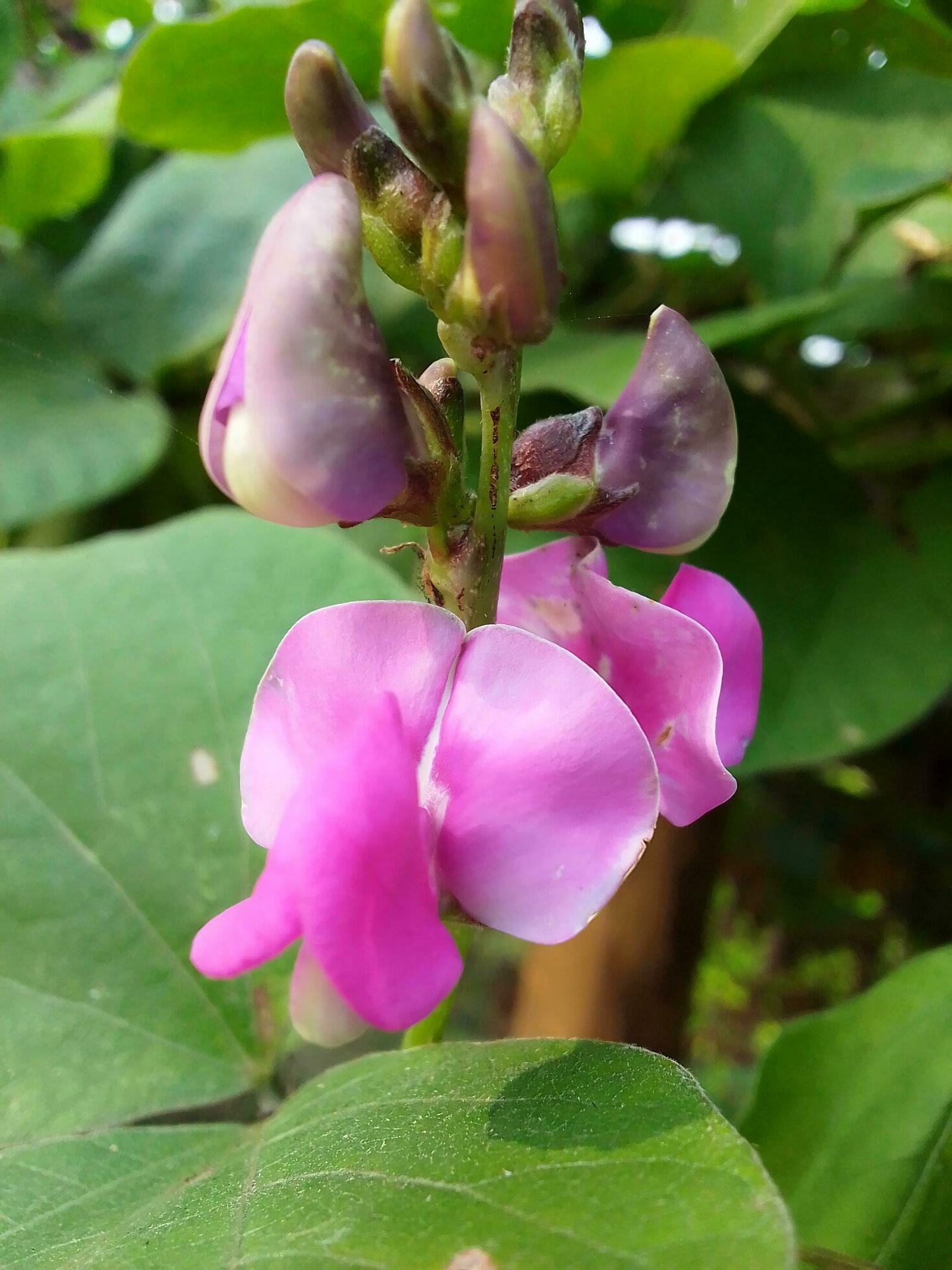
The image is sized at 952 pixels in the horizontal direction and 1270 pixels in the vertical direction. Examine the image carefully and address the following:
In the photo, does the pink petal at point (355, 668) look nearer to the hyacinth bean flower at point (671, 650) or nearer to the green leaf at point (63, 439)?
the hyacinth bean flower at point (671, 650)

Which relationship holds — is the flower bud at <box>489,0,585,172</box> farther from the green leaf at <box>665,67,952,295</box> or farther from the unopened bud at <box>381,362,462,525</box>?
the green leaf at <box>665,67,952,295</box>

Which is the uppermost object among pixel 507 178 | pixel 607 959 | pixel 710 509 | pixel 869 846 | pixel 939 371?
pixel 507 178

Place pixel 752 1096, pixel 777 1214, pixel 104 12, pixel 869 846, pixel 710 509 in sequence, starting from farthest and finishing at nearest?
pixel 869 846
pixel 104 12
pixel 752 1096
pixel 710 509
pixel 777 1214

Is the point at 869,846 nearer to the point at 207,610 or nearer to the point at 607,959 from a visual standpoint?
the point at 607,959

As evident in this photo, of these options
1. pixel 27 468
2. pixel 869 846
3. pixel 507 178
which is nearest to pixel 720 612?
pixel 507 178

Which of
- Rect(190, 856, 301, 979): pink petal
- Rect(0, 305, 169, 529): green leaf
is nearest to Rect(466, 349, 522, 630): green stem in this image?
Rect(190, 856, 301, 979): pink petal

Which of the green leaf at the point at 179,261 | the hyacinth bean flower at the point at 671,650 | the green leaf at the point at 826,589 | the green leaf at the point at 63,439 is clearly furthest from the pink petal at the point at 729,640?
the green leaf at the point at 179,261
